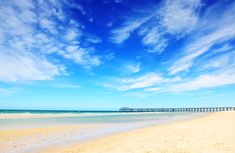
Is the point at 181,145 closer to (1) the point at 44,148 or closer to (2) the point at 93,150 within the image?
(2) the point at 93,150

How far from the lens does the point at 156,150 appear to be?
9.48 m

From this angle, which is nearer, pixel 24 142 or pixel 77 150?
pixel 77 150

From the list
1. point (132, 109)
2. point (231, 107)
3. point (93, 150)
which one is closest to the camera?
point (93, 150)

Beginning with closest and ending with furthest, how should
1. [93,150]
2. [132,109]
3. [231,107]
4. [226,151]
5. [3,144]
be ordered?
[226,151] < [93,150] < [3,144] < [231,107] < [132,109]

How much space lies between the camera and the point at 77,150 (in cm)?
1029

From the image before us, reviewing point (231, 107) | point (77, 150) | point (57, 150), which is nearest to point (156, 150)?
point (77, 150)

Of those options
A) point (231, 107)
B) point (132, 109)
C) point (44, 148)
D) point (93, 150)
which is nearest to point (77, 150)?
point (93, 150)

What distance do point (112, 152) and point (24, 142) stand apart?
19.5ft

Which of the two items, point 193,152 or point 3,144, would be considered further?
point 3,144

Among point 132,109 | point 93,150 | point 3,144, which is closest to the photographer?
point 93,150

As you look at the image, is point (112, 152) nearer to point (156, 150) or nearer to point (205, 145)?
point (156, 150)

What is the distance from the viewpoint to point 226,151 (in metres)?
8.73

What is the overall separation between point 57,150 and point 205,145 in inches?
279

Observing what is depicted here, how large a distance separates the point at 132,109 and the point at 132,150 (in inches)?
6543
